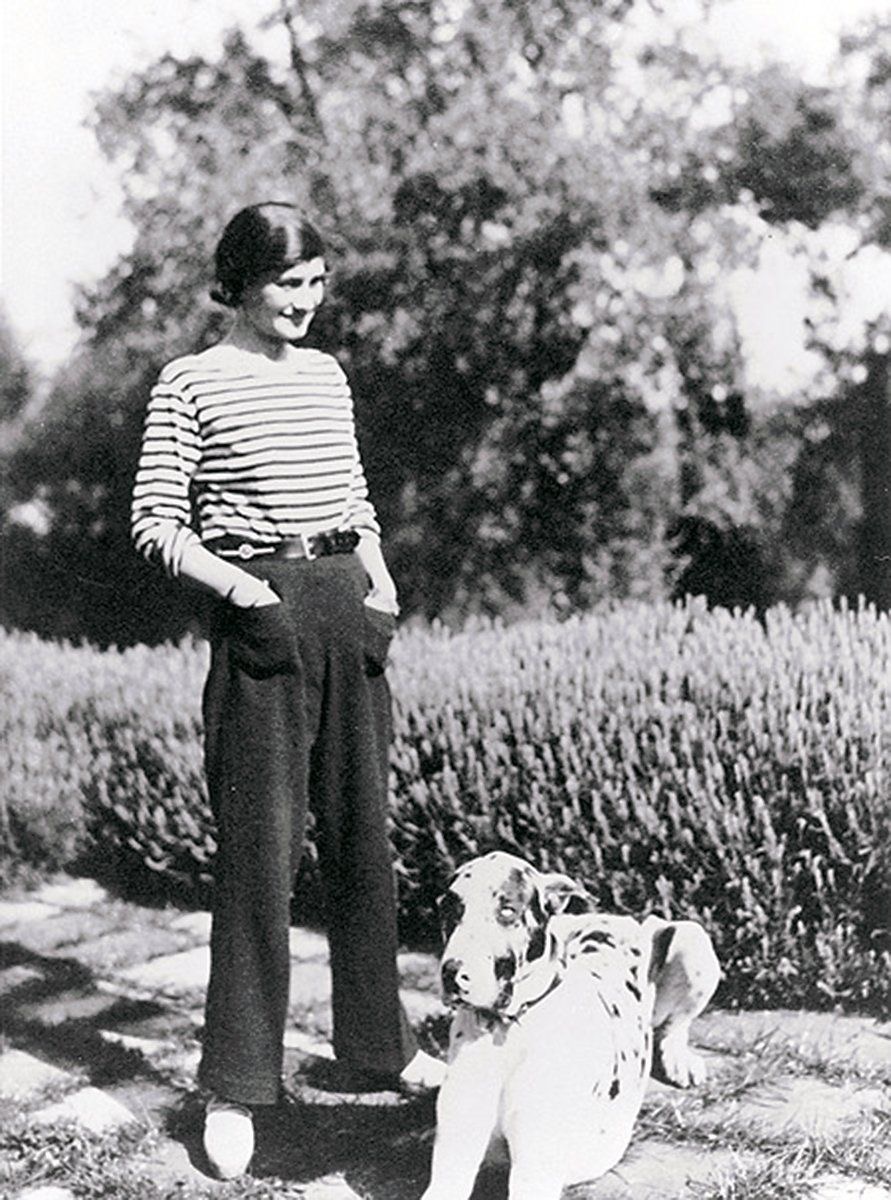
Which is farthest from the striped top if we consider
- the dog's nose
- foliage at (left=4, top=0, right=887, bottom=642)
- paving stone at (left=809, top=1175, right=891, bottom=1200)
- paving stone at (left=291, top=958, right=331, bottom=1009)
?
paving stone at (left=809, top=1175, right=891, bottom=1200)

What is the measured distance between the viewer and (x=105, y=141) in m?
3.78

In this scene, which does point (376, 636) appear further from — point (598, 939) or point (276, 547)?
point (598, 939)

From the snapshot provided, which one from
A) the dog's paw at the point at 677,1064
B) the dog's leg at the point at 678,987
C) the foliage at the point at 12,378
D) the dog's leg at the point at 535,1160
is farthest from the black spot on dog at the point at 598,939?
the foliage at the point at 12,378

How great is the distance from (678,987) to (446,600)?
1.79m

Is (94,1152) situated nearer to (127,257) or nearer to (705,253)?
(127,257)

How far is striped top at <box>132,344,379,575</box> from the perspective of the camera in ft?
8.98

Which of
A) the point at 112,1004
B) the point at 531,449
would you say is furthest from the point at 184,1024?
the point at 531,449

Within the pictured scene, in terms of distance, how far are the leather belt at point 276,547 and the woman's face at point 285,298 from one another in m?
0.40

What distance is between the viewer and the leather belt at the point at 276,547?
108 inches

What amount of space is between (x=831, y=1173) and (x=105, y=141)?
9.92 feet

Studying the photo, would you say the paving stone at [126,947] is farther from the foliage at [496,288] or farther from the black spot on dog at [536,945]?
the black spot on dog at [536,945]

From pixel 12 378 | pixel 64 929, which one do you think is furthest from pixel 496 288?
pixel 64 929

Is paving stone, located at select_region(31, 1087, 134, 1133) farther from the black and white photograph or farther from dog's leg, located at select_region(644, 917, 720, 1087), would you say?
dog's leg, located at select_region(644, 917, 720, 1087)

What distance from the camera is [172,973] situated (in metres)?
3.85
